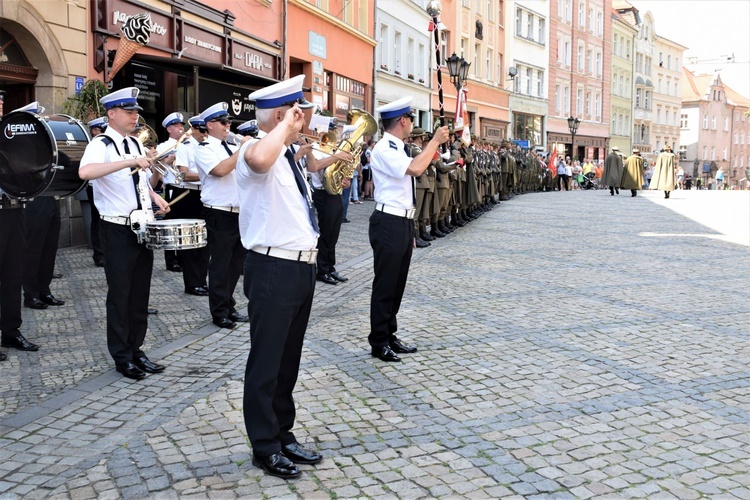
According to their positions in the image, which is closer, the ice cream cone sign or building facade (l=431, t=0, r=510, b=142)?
the ice cream cone sign

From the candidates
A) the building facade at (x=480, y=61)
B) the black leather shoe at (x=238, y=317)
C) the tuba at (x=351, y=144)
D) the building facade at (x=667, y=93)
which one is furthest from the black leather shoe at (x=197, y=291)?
the building facade at (x=667, y=93)

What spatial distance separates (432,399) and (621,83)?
7225 centimetres

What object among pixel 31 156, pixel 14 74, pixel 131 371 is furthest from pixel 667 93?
pixel 131 371

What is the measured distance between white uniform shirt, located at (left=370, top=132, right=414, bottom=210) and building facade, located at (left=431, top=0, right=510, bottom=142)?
1279 inches

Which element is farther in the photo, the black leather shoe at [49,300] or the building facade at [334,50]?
the building facade at [334,50]

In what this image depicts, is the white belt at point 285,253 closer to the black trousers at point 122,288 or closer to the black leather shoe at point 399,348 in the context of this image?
the black trousers at point 122,288

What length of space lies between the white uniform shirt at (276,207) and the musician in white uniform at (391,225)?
2.27 meters

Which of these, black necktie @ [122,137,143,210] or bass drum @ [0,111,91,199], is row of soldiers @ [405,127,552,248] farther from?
bass drum @ [0,111,91,199]

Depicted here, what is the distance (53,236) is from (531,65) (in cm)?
4753

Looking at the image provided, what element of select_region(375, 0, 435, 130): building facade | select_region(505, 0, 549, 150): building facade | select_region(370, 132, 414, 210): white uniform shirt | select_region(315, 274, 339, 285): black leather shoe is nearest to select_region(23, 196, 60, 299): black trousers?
select_region(315, 274, 339, 285): black leather shoe

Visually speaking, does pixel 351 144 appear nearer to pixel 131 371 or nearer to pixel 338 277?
pixel 338 277

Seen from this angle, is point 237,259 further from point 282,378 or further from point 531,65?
point 531,65

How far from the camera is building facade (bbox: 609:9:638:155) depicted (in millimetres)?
70188

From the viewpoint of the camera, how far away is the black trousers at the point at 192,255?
30.4 feet
